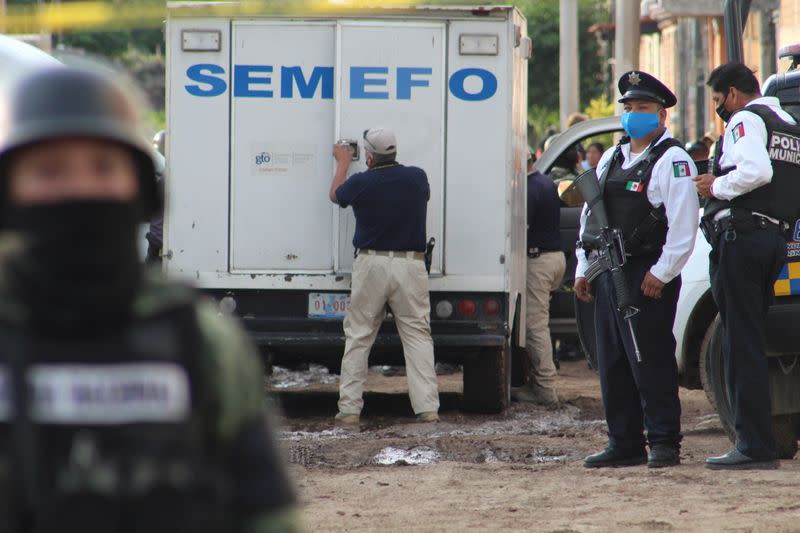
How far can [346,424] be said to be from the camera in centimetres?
988

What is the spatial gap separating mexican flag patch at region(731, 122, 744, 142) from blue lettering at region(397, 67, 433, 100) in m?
3.13

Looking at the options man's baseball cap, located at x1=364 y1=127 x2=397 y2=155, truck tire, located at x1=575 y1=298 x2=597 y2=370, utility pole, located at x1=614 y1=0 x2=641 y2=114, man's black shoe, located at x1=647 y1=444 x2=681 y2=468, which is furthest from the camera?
utility pole, located at x1=614 y1=0 x2=641 y2=114

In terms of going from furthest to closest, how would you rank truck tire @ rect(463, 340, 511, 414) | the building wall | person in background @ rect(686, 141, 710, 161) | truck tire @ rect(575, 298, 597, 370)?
the building wall
person in background @ rect(686, 141, 710, 161)
truck tire @ rect(463, 340, 511, 414)
truck tire @ rect(575, 298, 597, 370)

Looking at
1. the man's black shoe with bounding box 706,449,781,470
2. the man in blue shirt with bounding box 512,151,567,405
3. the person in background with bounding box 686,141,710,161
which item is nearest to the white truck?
the man in blue shirt with bounding box 512,151,567,405

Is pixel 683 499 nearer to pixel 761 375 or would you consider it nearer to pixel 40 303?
pixel 761 375

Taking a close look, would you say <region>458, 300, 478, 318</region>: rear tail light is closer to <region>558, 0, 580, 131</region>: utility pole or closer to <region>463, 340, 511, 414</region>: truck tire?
<region>463, 340, 511, 414</region>: truck tire

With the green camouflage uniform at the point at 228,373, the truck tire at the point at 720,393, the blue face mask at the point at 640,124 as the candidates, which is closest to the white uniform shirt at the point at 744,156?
the blue face mask at the point at 640,124

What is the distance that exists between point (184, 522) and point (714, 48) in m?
33.1

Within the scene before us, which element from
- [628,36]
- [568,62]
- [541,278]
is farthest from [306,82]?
[568,62]

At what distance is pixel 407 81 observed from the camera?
9.95 m

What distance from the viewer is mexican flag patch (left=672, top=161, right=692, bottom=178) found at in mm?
7297

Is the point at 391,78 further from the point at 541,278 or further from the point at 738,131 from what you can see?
the point at 738,131

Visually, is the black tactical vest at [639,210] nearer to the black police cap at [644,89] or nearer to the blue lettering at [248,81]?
the black police cap at [644,89]

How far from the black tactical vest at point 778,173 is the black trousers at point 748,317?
0.38ft
